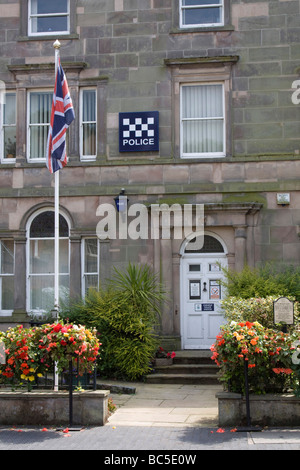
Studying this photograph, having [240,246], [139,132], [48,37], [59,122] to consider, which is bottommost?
[240,246]

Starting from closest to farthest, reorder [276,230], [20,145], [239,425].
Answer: [239,425] → [276,230] → [20,145]

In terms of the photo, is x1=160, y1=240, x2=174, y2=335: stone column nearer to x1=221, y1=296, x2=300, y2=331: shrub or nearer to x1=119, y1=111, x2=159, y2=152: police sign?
x1=119, y1=111, x2=159, y2=152: police sign

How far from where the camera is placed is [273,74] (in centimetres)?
1587

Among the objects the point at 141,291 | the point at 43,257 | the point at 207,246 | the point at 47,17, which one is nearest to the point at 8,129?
the point at 47,17

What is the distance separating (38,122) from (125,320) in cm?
599

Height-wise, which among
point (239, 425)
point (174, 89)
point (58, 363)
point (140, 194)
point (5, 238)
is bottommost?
point (239, 425)

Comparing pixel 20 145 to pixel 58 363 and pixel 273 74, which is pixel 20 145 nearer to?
pixel 273 74

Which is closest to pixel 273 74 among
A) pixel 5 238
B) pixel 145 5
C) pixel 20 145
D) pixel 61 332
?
pixel 145 5

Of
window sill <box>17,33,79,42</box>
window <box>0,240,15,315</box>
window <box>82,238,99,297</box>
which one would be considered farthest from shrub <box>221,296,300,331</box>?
window sill <box>17,33,79,42</box>

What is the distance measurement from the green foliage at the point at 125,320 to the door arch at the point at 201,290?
1.19 metres

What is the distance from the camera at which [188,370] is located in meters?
14.4

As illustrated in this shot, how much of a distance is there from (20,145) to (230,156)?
531 centimetres

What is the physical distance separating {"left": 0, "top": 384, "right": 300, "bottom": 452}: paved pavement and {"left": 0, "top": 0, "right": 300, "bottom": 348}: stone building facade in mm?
4885

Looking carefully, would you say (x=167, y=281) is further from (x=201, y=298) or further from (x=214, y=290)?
(x=214, y=290)
